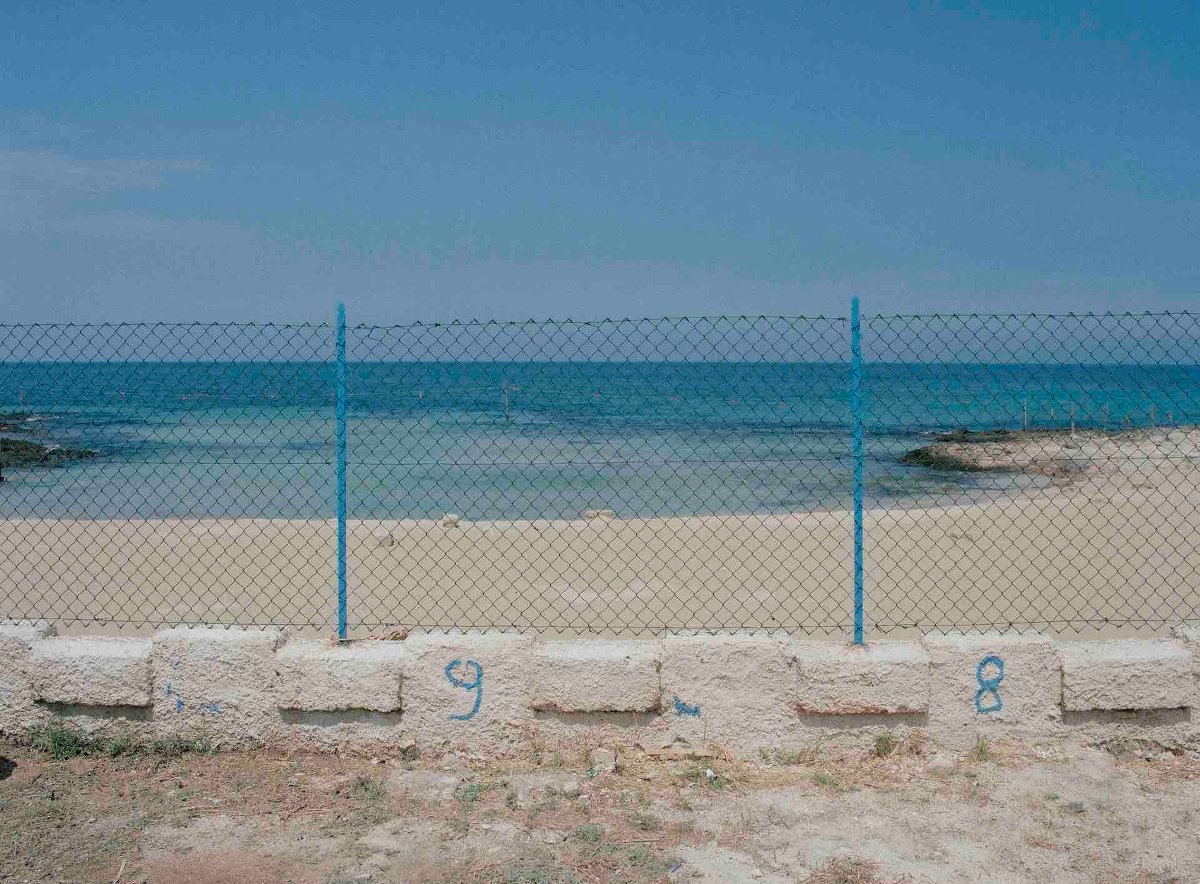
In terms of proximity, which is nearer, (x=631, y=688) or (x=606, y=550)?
(x=631, y=688)

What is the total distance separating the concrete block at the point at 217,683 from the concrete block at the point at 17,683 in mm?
658

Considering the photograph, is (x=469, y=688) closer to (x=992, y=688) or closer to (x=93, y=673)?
(x=93, y=673)

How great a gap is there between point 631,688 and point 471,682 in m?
0.80

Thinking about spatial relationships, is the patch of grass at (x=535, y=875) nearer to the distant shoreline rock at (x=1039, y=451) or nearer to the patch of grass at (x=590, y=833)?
the patch of grass at (x=590, y=833)

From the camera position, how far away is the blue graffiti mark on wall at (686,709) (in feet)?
16.6

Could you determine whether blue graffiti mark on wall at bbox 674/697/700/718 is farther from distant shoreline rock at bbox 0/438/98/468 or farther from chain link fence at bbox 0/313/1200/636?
distant shoreline rock at bbox 0/438/98/468

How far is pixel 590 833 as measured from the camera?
14.4ft

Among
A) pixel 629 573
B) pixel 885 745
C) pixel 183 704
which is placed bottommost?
pixel 885 745

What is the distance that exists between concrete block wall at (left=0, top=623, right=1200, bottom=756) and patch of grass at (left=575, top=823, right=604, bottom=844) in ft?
2.34

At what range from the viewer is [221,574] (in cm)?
962

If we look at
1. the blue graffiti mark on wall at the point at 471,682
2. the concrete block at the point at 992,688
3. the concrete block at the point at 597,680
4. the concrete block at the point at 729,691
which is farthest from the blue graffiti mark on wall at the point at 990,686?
the blue graffiti mark on wall at the point at 471,682

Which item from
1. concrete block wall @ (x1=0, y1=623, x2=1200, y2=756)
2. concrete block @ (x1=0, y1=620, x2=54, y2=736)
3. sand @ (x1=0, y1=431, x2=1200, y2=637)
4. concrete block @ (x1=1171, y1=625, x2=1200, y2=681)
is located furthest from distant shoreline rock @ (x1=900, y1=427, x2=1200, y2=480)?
concrete block @ (x1=0, y1=620, x2=54, y2=736)

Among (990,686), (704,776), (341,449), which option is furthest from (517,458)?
(990,686)

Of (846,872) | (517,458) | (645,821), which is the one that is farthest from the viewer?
(517,458)
